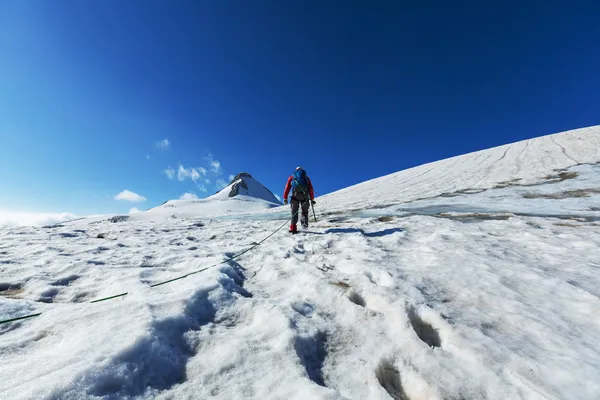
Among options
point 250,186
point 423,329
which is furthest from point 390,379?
point 250,186

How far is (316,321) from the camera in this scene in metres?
3.34

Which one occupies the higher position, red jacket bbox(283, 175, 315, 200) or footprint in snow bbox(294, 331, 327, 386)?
red jacket bbox(283, 175, 315, 200)

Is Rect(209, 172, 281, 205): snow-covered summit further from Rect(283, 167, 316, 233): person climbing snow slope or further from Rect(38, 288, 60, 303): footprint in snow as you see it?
Rect(38, 288, 60, 303): footprint in snow

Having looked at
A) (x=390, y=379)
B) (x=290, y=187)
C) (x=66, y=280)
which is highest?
(x=290, y=187)

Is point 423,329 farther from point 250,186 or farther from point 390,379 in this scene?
point 250,186

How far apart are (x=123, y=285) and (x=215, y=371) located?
2674 mm

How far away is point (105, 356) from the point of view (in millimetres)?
2297

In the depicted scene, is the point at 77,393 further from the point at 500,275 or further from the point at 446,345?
the point at 500,275

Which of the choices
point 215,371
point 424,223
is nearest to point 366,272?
point 215,371

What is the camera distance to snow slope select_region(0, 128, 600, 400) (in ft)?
7.43

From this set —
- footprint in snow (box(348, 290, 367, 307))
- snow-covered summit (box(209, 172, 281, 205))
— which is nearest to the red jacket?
footprint in snow (box(348, 290, 367, 307))

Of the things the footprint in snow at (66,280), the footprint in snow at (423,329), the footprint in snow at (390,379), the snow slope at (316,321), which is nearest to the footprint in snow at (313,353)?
the snow slope at (316,321)

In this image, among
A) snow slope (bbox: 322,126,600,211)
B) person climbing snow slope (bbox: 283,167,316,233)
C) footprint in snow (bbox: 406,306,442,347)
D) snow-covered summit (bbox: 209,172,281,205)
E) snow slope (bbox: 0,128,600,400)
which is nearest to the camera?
snow slope (bbox: 0,128,600,400)

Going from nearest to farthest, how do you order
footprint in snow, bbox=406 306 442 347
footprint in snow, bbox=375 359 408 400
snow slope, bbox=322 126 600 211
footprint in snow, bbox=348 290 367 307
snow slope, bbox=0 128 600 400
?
snow slope, bbox=0 128 600 400 → footprint in snow, bbox=375 359 408 400 → footprint in snow, bbox=406 306 442 347 → footprint in snow, bbox=348 290 367 307 → snow slope, bbox=322 126 600 211
